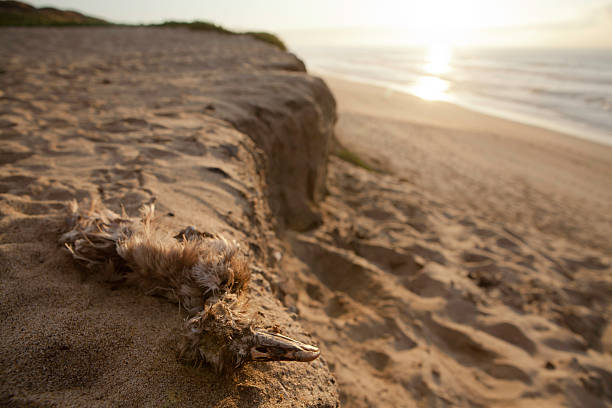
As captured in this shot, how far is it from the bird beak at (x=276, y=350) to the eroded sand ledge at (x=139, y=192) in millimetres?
89

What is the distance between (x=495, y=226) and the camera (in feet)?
16.7

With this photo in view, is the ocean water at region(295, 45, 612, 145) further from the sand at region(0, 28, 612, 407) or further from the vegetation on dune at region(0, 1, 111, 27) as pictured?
the vegetation on dune at region(0, 1, 111, 27)

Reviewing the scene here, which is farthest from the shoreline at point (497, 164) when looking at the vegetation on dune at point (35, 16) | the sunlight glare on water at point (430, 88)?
the vegetation on dune at point (35, 16)

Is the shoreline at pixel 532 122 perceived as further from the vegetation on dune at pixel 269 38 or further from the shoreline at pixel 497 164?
the vegetation on dune at pixel 269 38

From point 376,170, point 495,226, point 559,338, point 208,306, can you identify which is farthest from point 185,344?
point 376,170

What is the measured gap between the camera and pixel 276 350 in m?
1.04

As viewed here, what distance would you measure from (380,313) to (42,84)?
16.1 ft

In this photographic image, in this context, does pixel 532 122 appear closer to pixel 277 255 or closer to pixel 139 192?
pixel 277 255

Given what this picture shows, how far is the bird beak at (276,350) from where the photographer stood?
1.03m

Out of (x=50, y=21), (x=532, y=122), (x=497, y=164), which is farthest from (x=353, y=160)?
(x=50, y=21)

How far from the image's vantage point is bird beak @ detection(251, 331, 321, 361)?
1.03m

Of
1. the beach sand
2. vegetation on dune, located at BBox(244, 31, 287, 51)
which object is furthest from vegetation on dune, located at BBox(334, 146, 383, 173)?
vegetation on dune, located at BBox(244, 31, 287, 51)

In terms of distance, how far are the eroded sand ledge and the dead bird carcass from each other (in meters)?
0.07

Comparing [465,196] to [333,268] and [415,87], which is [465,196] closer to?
[333,268]
